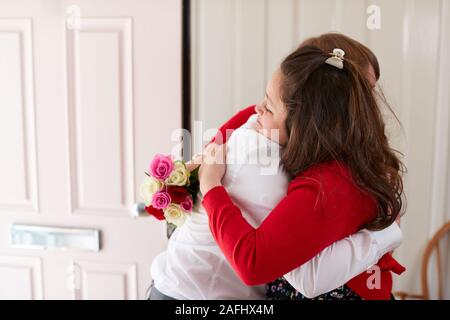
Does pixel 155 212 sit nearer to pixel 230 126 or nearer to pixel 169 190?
pixel 169 190

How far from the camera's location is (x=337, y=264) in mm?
914

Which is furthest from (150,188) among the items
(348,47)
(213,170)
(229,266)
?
(348,47)

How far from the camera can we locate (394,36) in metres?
1.37

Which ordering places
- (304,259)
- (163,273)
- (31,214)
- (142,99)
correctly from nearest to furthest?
(304,259) → (163,273) → (142,99) → (31,214)

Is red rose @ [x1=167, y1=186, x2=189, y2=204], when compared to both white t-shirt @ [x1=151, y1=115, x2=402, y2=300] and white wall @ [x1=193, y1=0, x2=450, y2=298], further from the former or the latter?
white wall @ [x1=193, y1=0, x2=450, y2=298]

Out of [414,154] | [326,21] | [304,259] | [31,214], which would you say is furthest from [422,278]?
[31,214]

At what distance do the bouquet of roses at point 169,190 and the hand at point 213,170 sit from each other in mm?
58

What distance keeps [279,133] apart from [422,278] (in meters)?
0.84

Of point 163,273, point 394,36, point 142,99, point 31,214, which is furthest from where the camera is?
point 31,214

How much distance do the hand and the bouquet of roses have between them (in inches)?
2.3

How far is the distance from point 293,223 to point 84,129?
93cm

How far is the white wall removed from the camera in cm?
136

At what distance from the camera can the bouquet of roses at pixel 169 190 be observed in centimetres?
100

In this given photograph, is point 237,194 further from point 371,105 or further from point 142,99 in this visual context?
point 142,99
